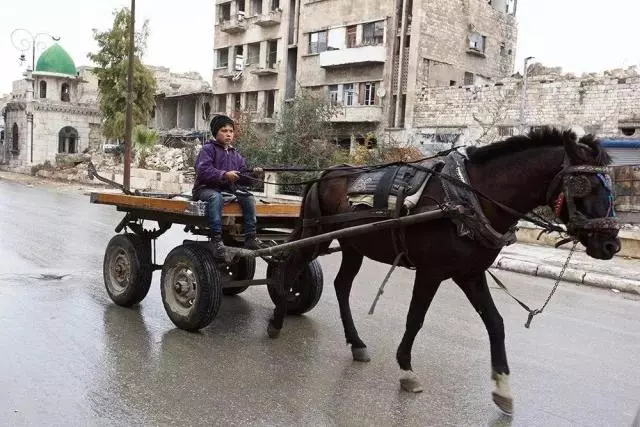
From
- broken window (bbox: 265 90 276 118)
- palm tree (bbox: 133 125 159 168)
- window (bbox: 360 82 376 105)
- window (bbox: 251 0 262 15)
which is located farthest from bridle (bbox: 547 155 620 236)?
window (bbox: 251 0 262 15)

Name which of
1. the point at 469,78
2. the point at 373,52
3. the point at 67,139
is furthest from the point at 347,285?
the point at 67,139

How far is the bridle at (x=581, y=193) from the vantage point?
152 inches

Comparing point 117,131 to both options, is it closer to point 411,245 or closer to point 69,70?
point 69,70

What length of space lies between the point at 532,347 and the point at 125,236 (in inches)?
175

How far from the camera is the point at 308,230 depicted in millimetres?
5742

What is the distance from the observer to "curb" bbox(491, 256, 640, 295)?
1062cm

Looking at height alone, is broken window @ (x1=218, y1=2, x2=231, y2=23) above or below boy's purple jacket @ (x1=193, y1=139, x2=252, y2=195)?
above

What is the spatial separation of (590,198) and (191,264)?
3.58 m

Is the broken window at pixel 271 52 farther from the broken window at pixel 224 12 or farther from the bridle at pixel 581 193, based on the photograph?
the bridle at pixel 581 193

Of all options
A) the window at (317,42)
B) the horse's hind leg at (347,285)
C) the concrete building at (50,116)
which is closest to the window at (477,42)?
the window at (317,42)

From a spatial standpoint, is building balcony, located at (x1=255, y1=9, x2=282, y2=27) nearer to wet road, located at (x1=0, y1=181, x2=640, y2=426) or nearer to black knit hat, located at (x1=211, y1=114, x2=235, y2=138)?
wet road, located at (x1=0, y1=181, x2=640, y2=426)

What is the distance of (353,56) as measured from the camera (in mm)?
34250

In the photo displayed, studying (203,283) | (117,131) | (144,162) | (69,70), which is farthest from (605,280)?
(69,70)

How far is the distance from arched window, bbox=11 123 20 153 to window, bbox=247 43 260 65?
1938 centimetres
